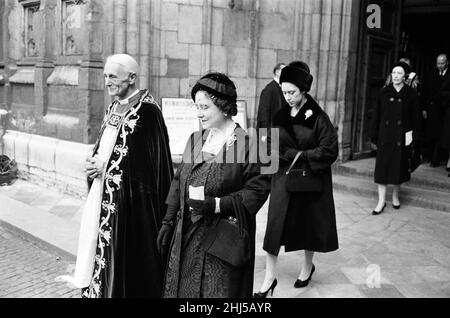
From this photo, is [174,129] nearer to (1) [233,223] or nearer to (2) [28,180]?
(2) [28,180]

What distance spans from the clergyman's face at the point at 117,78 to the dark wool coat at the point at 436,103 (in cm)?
652

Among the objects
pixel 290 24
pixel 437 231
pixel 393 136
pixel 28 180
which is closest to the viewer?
pixel 437 231

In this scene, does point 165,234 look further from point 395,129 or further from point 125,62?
point 395,129

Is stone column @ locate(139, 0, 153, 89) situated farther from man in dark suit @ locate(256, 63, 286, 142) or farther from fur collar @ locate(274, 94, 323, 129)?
fur collar @ locate(274, 94, 323, 129)

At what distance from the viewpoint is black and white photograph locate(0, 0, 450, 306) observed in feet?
9.86

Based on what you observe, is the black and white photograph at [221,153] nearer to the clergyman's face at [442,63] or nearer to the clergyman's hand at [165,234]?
the clergyman's hand at [165,234]

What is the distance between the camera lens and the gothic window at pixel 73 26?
803 cm

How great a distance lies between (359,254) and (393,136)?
209 centimetres

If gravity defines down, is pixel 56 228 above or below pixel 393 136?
below

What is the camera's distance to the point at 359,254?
527 centimetres

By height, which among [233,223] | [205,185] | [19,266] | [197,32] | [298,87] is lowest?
[19,266]

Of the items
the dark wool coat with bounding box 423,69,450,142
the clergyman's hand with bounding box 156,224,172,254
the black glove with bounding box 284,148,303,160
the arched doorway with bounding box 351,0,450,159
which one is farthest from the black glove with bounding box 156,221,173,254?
the dark wool coat with bounding box 423,69,450,142

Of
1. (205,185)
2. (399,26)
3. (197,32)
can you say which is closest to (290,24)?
(197,32)

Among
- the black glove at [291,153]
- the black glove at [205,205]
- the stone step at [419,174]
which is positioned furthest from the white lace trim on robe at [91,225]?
the stone step at [419,174]
